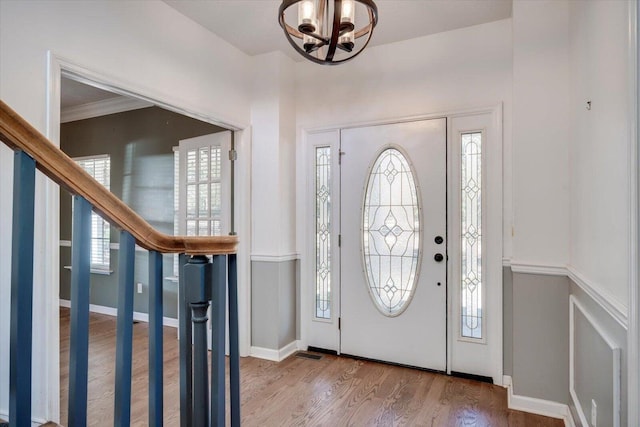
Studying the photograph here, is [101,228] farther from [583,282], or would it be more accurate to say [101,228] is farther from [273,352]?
[583,282]

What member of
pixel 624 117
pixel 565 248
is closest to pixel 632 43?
pixel 624 117

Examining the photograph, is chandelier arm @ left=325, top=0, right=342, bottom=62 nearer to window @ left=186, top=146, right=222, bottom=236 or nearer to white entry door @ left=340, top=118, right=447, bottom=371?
white entry door @ left=340, top=118, right=447, bottom=371

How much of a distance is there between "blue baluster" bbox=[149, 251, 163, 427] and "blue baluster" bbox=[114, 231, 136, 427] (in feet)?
0.18

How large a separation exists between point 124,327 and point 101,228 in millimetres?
4621

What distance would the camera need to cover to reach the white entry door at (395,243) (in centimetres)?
306

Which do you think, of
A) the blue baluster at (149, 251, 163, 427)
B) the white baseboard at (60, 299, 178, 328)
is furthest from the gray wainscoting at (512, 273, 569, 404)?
the white baseboard at (60, 299, 178, 328)

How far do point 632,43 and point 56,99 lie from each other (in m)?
2.52

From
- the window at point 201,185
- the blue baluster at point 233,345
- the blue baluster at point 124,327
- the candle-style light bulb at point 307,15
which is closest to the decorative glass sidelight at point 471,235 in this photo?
the candle-style light bulb at point 307,15

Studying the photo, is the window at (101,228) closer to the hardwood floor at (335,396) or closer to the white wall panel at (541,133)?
the hardwood floor at (335,396)

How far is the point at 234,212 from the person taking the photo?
3514 millimetres

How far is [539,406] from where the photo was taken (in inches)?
96.6

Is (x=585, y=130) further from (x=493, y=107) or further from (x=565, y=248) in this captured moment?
(x=493, y=107)

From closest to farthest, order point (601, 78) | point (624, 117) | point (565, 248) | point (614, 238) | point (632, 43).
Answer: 1. point (632, 43)
2. point (624, 117)
3. point (614, 238)
4. point (601, 78)
5. point (565, 248)

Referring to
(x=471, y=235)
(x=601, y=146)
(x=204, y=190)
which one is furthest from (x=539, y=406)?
(x=204, y=190)
